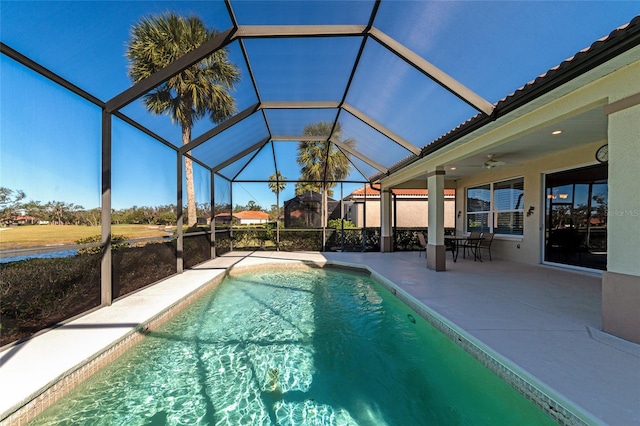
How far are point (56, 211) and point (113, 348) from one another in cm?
184

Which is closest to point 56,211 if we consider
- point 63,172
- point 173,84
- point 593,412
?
point 63,172

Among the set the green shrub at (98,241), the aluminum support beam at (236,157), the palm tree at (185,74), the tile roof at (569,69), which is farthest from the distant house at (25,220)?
the aluminum support beam at (236,157)

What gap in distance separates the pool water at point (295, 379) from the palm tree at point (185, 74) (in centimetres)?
400

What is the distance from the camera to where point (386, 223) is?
11344 mm

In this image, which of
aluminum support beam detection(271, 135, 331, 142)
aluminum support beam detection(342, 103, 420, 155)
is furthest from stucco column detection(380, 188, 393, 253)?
aluminum support beam detection(342, 103, 420, 155)

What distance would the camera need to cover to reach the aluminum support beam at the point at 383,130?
7.31 metres

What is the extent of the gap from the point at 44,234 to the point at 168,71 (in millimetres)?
2783

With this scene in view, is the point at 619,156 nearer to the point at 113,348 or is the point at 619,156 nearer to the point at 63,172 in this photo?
the point at 113,348

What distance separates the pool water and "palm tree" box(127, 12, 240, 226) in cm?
400

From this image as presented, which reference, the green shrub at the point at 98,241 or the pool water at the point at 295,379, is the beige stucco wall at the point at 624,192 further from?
the green shrub at the point at 98,241

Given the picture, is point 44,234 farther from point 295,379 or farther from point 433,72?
point 433,72

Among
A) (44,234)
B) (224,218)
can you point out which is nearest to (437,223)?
(44,234)

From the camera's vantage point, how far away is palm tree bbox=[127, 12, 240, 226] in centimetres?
450

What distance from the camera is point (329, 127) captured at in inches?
361
